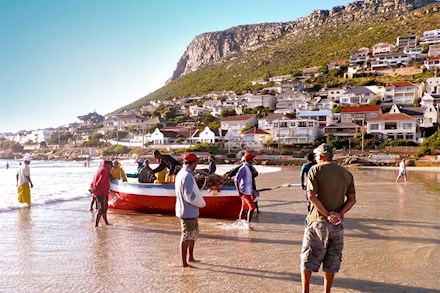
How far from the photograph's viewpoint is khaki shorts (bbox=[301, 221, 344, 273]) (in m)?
4.40

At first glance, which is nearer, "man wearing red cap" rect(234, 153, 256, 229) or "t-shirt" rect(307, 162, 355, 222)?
"t-shirt" rect(307, 162, 355, 222)

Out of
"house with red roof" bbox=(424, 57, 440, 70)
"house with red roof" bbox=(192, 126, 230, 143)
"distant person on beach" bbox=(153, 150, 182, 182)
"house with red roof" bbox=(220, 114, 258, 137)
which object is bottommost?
"distant person on beach" bbox=(153, 150, 182, 182)

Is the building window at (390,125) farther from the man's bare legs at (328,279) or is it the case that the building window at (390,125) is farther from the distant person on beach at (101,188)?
the man's bare legs at (328,279)

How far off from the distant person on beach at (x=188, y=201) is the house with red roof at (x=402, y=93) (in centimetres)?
8340

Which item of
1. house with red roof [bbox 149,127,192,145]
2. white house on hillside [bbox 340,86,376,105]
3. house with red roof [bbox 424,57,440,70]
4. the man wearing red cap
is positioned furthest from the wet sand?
house with red roof [bbox 424,57,440,70]

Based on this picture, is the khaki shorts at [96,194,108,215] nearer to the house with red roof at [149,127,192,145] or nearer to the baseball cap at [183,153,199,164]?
the baseball cap at [183,153,199,164]

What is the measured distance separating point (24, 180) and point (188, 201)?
30.2 feet

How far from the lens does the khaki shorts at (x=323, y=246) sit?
4.40 m

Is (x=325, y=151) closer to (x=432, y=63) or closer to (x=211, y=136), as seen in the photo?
(x=211, y=136)

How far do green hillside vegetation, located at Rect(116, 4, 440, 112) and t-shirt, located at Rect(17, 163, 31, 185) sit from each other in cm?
10008

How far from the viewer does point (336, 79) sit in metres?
105

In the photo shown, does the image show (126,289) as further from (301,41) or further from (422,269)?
(301,41)

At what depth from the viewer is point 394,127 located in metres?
63.1

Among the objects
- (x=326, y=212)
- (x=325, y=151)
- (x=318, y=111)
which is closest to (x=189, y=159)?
(x=325, y=151)
